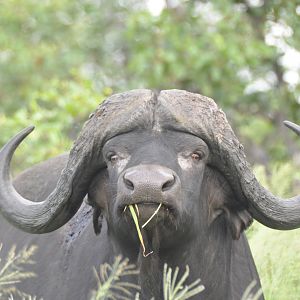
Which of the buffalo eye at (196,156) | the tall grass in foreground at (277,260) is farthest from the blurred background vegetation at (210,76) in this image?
the buffalo eye at (196,156)

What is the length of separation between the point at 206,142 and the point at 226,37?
8.06 metres

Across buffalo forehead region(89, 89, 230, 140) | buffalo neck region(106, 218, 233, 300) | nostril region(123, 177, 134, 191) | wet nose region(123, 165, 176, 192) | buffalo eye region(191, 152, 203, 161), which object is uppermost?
buffalo forehead region(89, 89, 230, 140)

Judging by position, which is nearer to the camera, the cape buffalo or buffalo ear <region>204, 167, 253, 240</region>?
the cape buffalo

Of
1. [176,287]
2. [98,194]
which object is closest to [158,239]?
[98,194]

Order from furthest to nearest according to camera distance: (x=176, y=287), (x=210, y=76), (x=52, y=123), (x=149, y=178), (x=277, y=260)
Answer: (x=210, y=76) < (x=52, y=123) < (x=277, y=260) < (x=149, y=178) < (x=176, y=287)

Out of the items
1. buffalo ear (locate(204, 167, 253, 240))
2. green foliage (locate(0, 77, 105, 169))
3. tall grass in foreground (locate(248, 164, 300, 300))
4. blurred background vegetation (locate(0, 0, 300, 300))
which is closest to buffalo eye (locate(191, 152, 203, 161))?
buffalo ear (locate(204, 167, 253, 240))

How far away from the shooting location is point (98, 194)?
5.41 meters

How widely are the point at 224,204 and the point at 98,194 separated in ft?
2.03

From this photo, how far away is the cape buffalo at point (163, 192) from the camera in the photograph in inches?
192

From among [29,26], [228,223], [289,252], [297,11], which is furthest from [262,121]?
[228,223]

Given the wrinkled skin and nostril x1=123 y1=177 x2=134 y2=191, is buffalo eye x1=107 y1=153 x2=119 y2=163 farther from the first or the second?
nostril x1=123 y1=177 x2=134 y2=191

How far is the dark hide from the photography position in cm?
498

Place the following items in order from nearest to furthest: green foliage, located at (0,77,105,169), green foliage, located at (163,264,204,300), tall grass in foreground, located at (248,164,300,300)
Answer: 1. green foliage, located at (163,264,204,300)
2. tall grass in foreground, located at (248,164,300,300)
3. green foliage, located at (0,77,105,169)

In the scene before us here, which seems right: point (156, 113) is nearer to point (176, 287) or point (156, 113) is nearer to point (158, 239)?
point (158, 239)
